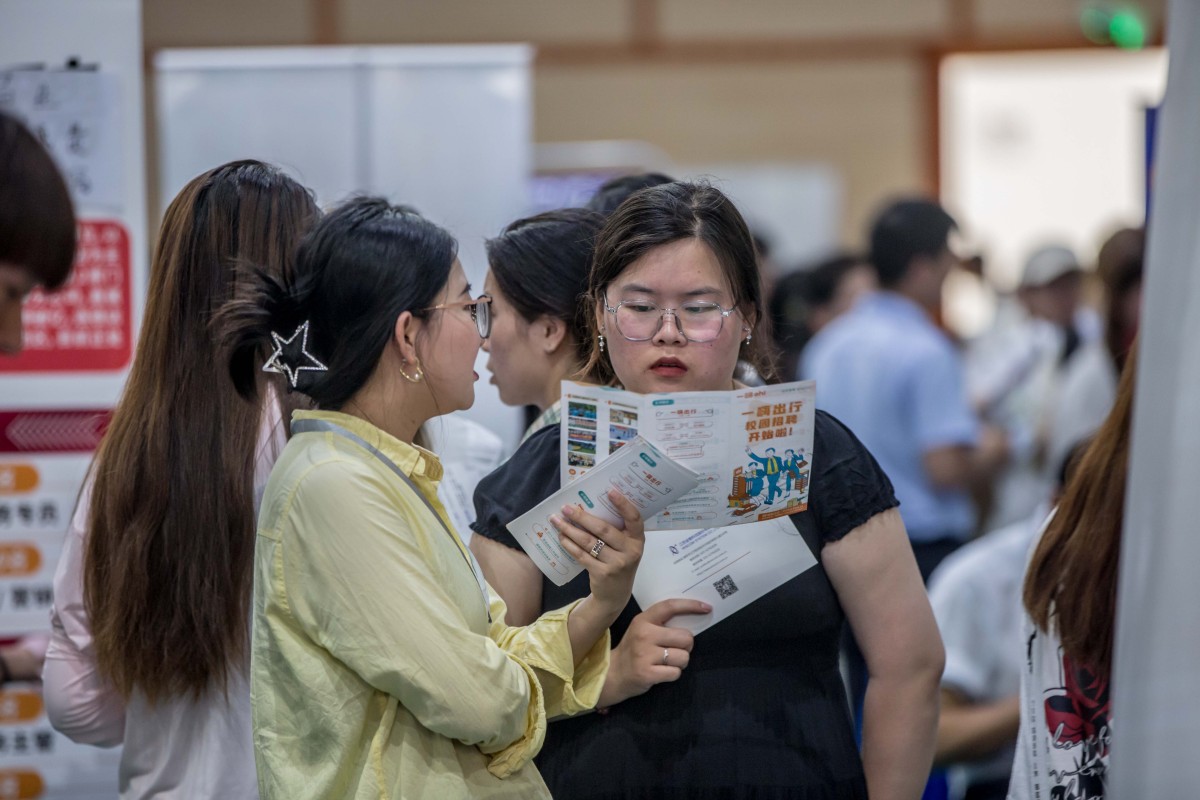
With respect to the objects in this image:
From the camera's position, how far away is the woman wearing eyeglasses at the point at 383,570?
1400 millimetres

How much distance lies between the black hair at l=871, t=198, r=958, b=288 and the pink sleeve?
311 centimetres

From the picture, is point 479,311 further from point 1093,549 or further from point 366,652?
point 1093,549

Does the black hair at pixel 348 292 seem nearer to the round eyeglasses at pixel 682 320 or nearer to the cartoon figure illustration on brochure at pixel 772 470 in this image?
the round eyeglasses at pixel 682 320

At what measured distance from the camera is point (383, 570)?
1.40 metres

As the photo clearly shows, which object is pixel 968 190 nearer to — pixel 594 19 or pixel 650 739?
pixel 594 19

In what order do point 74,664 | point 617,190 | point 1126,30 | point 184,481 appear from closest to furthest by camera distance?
point 184,481 < point 74,664 < point 617,190 < point 1126,30

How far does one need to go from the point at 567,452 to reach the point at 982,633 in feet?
5.82

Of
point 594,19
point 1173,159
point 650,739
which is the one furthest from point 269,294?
point 594,19

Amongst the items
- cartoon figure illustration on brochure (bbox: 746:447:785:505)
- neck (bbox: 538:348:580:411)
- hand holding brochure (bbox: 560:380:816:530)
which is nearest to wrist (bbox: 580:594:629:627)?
hand holding brochure (bbox: 560:380:816:530)

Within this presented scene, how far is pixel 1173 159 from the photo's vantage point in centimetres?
108

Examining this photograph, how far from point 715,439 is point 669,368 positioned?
0.53ft

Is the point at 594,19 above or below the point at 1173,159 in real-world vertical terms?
above

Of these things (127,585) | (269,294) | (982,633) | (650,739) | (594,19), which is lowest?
(982,633)

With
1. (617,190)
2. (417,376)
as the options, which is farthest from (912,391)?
(417,376)
